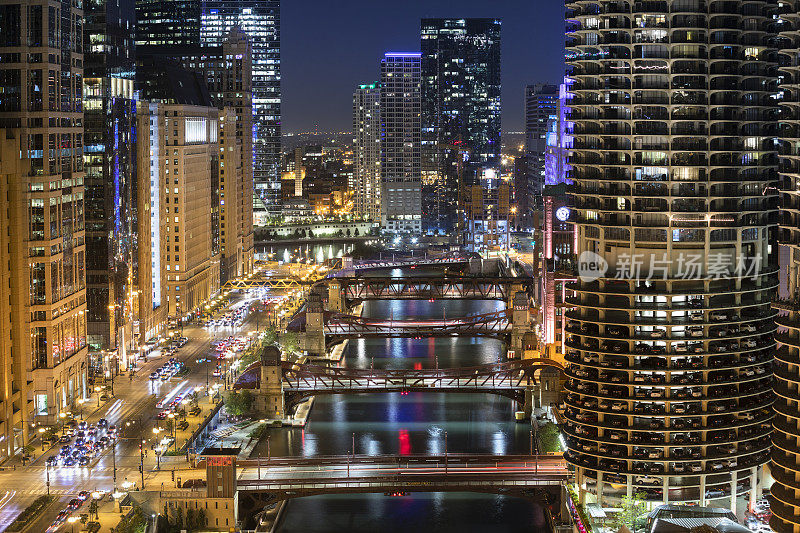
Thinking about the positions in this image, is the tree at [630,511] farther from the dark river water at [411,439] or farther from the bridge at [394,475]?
the dark river water at [411,439]

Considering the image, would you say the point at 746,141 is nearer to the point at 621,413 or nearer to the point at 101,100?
the point at 621,413

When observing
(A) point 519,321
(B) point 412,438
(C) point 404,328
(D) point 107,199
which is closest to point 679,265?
(B) point 412,438

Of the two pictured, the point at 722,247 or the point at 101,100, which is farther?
the point at 101,100

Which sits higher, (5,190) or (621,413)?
(5,190)

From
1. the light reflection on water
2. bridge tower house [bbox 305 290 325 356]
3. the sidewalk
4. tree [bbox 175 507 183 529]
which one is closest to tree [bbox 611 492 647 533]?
the light reflection on water

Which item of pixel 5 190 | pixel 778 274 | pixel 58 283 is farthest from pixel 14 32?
pixel 778 274

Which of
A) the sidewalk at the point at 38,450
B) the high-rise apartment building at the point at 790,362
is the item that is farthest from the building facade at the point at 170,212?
the high-rise apartment building at the point at 790,362

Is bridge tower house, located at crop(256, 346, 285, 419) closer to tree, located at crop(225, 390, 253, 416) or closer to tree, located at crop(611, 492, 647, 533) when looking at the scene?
tree, located at crop(225, 390, 253, 416)
